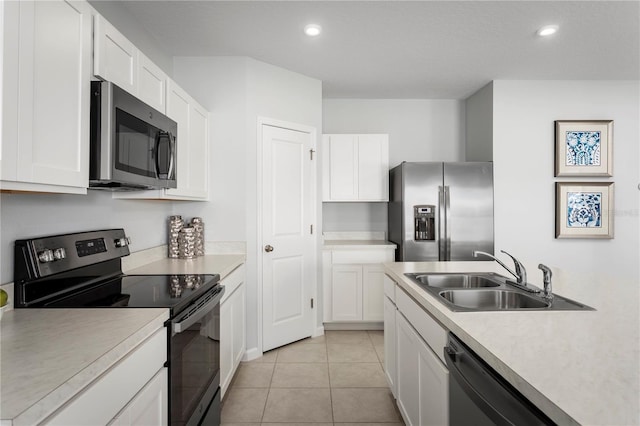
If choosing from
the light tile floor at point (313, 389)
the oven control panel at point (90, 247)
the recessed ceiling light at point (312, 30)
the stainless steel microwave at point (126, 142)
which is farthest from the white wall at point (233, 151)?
the oven control panel at point (90, 247)

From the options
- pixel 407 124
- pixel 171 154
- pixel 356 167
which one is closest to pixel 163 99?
pixel 171 154

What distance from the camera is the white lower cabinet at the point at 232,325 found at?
2209 millimetres

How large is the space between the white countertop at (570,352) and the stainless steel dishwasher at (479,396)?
43mm

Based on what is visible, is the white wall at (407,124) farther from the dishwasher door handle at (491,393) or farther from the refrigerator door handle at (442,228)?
the dishwasher door handle at (491,393)

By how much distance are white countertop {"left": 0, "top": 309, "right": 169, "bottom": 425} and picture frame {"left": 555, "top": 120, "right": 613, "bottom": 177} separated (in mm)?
4147

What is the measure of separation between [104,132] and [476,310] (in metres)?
1.63

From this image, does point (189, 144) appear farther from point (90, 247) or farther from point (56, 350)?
point (56, 350)

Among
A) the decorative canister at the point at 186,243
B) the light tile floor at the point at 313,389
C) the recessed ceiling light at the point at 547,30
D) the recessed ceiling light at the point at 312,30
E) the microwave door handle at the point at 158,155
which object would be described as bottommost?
the light tile floor at the point at 313,389

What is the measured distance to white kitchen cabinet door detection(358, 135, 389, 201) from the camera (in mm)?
3977

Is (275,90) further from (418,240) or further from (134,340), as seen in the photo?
(134,340)

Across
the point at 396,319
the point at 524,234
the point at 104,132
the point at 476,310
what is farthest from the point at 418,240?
the point at 104,132

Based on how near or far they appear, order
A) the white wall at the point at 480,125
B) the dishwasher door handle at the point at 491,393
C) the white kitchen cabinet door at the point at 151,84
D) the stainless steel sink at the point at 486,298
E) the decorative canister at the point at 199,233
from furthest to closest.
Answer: the white wall at the point at 480,125 → the decorative canister at the point at 199,233 → the white kitchen cabinet door at the point at 151,84 → the stainless steel sink at the point at 486,298 → the dishwasher door handle at the point at 491,393

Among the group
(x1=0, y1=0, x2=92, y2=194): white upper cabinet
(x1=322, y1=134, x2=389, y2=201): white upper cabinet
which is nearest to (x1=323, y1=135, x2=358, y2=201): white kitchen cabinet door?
(x1=322, y1=134, x2=389, y2=201): white upper cabinet

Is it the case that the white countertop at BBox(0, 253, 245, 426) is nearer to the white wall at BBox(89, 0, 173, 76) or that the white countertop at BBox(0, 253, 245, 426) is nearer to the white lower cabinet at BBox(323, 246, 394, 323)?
the white wall at BBox(89, 0, 173, 76)
